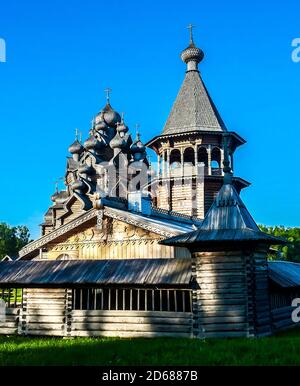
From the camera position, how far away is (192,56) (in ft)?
124

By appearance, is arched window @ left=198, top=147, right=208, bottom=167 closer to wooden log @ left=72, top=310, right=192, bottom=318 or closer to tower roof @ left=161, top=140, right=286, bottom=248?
tower roof @ left=161, top=140, right=286, bottom=248

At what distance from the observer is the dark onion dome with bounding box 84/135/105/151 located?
3645 cm

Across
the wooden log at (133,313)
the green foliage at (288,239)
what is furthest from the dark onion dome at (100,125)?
the green foliage at (288,239)

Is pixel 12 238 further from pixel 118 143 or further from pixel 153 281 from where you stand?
pixel 153 281

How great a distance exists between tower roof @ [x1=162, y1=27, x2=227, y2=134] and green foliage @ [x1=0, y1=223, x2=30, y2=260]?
54128 mm

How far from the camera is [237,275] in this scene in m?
14.7

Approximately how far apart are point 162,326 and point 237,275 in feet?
9.95

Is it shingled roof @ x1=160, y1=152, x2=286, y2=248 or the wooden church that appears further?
the wooden church

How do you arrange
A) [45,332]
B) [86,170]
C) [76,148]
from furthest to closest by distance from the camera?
[76,148] → [86,170] → [45,332]

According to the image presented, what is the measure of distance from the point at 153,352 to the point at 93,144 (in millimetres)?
26020

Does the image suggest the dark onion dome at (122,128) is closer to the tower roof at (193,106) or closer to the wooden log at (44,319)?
the tower roof at (193,106)

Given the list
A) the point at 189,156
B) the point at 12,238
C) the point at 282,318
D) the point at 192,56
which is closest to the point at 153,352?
the point at 282,318

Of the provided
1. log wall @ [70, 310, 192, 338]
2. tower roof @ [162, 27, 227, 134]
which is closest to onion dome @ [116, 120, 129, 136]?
tower roof @ [162, 27, 227, 134]
